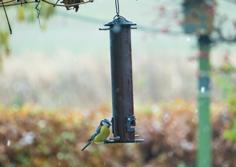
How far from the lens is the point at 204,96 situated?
8.45 metres

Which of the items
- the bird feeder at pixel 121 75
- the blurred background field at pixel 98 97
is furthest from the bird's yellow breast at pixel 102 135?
the blurred background field at pixel 98 97

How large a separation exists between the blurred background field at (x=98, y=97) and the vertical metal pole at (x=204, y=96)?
4.9 inches

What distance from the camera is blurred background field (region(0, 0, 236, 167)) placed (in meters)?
8.69

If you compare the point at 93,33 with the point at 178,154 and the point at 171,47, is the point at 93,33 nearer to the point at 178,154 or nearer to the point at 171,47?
the point at 171,47

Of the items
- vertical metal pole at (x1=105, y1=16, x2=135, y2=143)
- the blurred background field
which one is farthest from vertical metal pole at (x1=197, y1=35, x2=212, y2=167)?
vertical metal pole at (x1=105, y1=16, x2=135, y2=143)

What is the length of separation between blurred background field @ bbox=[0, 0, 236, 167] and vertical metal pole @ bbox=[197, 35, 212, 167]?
12 centimetres

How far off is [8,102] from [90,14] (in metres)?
3.69

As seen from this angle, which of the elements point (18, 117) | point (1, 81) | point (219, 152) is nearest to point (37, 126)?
point (18, 117)

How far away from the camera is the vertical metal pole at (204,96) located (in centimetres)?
836

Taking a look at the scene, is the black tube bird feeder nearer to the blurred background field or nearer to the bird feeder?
the bird feeder

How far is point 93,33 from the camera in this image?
1736 centimetres

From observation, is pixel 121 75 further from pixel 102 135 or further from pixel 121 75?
pixel 102 135

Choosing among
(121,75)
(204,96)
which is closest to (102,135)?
(121,75)

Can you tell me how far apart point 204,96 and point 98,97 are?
470cm
